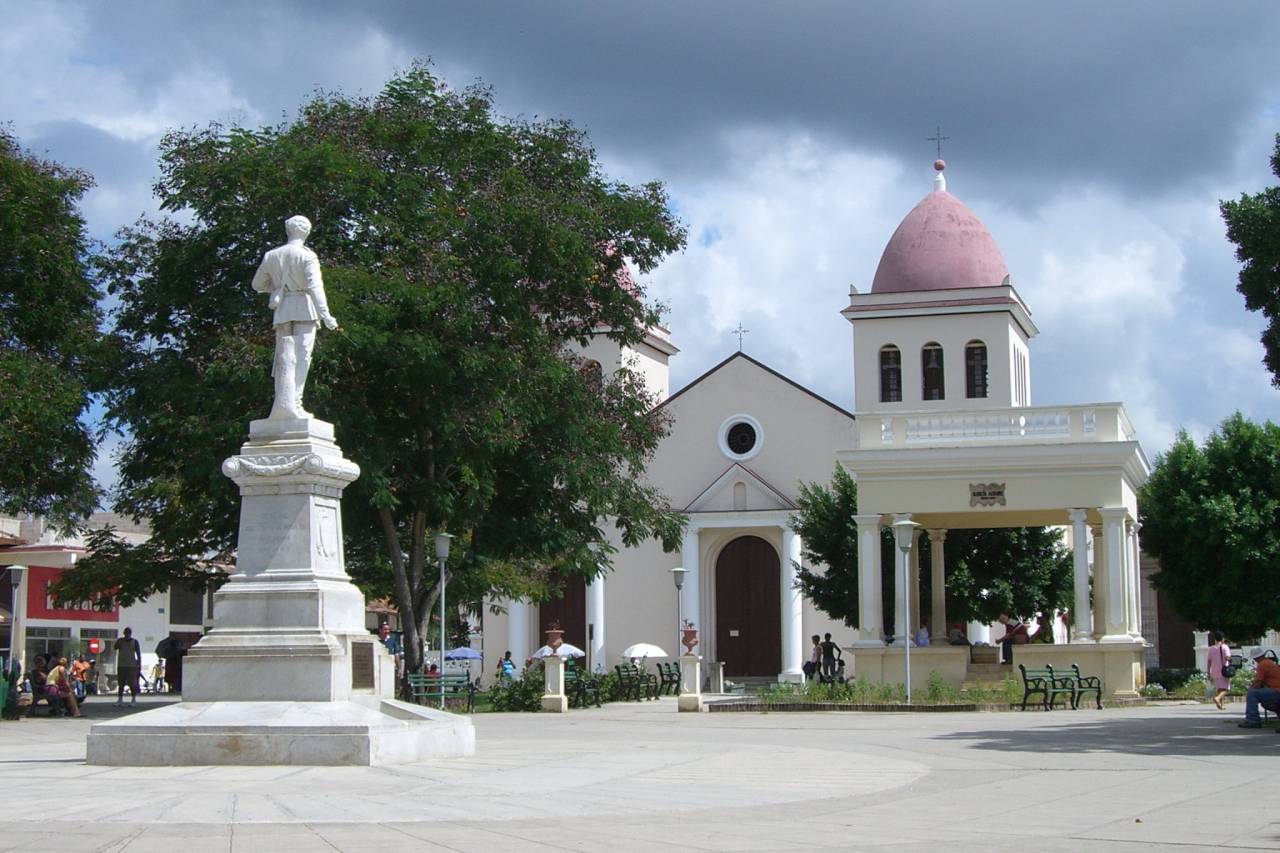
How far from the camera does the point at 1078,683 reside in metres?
27.8

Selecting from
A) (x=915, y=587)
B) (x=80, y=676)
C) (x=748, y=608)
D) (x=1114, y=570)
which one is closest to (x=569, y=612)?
(x=748, y=608)

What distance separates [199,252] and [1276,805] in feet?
71.1

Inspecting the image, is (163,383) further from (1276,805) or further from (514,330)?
(1276,805)

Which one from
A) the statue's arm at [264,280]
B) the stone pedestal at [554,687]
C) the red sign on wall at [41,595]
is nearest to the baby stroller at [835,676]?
the stone pedestal at [554,687]

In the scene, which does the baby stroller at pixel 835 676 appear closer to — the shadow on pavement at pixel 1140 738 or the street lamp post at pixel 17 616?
the shadow on pavement at pixel 1140 738

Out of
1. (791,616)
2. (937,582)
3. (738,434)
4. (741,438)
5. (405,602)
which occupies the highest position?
(738,434)

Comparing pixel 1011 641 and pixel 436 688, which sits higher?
pixel 1011 641

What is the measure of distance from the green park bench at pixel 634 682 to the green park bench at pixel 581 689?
2.24 metres

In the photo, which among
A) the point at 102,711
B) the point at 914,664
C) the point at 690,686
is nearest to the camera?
the point at 690,686

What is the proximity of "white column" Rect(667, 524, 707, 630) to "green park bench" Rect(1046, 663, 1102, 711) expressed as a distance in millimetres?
17851

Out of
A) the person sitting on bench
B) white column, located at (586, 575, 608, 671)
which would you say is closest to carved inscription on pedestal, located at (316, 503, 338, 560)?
the person sitting on bench

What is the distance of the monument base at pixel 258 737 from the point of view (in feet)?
43.7

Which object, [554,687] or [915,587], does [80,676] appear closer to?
[554,687]

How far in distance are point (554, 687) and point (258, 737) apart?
17.1 m
